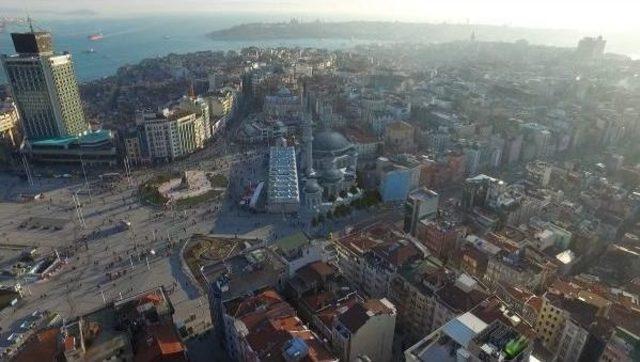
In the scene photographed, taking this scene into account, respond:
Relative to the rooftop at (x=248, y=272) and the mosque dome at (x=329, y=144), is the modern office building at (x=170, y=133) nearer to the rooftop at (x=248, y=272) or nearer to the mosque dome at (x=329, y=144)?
the mosque dome at (x=329, y=144)

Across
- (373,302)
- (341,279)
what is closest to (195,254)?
(341,279)

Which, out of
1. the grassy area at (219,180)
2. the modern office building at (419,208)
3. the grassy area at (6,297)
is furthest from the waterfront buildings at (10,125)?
the modern office building at (419,208)

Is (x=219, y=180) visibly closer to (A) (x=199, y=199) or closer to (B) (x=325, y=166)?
(A) (x=199, y=199)

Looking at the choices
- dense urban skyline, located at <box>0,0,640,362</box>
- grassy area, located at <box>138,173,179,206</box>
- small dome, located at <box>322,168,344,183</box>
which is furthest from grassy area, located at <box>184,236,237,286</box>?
small dome, located at <box>322,168,344,183</box>

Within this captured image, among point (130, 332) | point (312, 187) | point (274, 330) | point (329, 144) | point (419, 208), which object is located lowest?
point (312, 187)

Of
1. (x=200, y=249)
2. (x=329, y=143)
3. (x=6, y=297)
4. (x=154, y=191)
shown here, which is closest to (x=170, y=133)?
(x=154, y=191)

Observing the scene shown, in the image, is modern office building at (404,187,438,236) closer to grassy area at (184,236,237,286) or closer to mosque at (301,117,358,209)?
mosque at (301,117,358,209)

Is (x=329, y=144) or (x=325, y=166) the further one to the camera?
(x=329, y=144)
